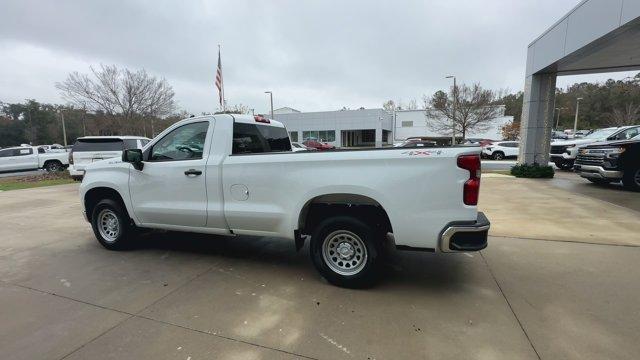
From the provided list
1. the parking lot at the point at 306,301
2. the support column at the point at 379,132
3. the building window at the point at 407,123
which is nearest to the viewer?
the parking lot at the point at 306,301

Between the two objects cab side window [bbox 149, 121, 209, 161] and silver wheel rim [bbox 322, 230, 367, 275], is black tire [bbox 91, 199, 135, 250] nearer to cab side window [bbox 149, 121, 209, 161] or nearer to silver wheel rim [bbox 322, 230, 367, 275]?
cab side window [bbox 149, 121, 209, 161]

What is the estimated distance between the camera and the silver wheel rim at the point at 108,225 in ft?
17.1

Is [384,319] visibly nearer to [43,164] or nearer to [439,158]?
[439,158]

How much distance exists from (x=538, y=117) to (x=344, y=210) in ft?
41.9

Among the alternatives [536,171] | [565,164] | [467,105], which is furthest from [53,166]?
[467,105]

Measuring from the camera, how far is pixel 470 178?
3188mm

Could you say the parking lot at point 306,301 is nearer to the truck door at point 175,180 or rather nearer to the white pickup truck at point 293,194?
the white pickup truck at point 293,194

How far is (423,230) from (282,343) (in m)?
1.69

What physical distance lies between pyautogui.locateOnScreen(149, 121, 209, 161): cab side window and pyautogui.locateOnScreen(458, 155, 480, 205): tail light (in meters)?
3.15

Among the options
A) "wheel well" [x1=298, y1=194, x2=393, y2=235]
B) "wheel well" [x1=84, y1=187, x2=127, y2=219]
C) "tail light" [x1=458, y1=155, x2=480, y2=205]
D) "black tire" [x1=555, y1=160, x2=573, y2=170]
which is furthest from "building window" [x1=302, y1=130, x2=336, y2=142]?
"tail light" [x1=458, y1=155, x2=480, y2=205]

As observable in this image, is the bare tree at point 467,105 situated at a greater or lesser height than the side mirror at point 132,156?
greater

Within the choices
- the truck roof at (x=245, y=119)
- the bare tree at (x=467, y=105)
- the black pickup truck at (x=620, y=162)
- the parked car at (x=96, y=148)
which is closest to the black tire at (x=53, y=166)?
the parked car at (x=96, y=148)

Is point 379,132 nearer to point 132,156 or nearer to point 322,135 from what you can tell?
point 322,135

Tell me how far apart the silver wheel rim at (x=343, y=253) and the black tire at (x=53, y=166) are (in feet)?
69.5
